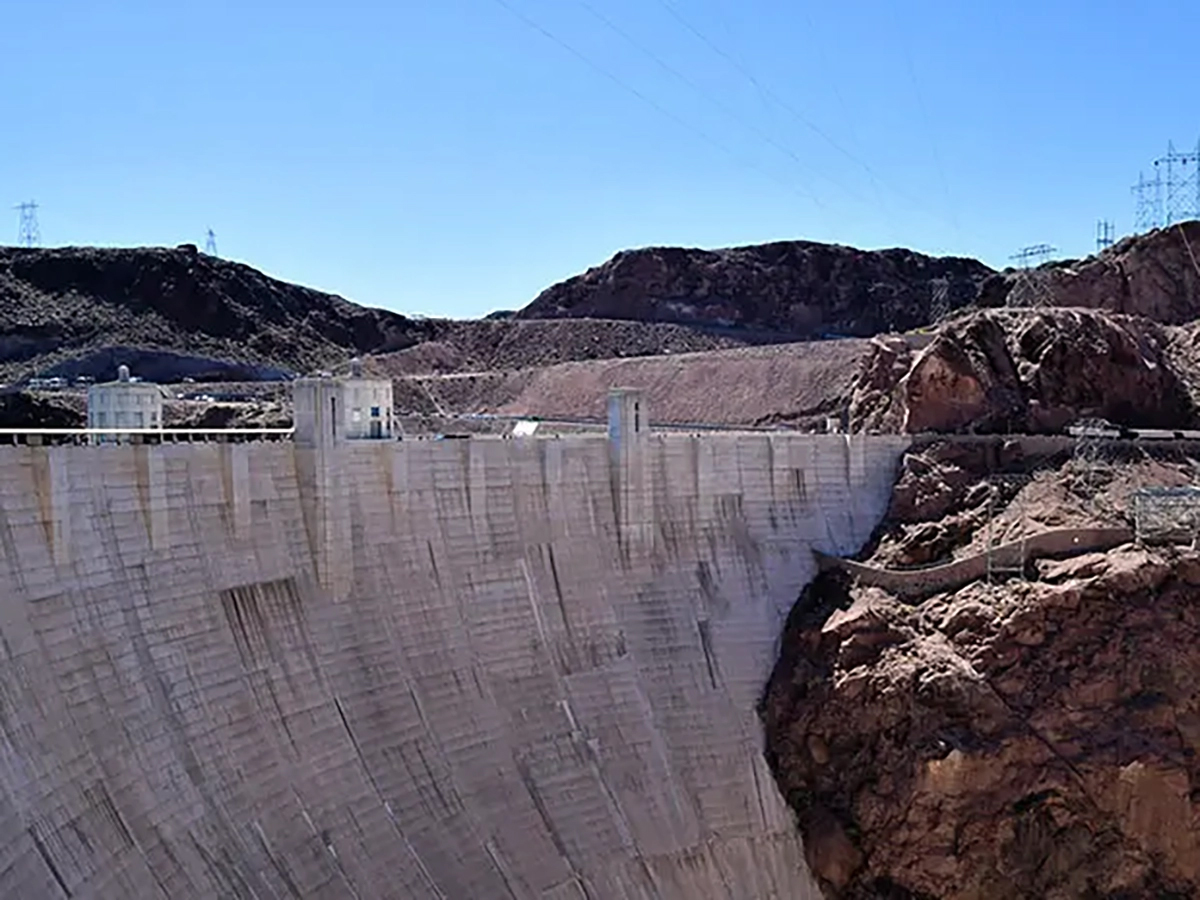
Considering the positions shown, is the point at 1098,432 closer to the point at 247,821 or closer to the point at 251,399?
the point at 247,821

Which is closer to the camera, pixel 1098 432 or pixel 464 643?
pixel 464 643

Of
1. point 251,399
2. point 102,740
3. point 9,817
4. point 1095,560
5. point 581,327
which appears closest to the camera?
point 9,817

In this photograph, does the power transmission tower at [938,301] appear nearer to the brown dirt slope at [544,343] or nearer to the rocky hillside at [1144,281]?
the brown dirt slope at [544,343]

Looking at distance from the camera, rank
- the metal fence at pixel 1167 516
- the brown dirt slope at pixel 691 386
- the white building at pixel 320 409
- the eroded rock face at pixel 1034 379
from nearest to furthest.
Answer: the white building at pixel 320 409 → the metal fence at pixel 1167 516 → the eroded rock face at pixel 1034 379 → the brown dirt slope at pixel 691 386

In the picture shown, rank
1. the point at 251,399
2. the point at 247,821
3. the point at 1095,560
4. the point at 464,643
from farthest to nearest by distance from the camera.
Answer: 1. the point at 251,399
2. the point at 1095,560
3. the point at 464,643
4. the point at 247,821

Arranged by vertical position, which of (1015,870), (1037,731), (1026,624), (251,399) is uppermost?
(251,399)

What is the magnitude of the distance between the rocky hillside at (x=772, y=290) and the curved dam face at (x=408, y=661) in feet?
203

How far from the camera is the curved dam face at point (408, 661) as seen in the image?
1908cm

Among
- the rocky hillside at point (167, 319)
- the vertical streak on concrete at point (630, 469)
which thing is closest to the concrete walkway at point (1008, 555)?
the vertical streak on concrete at point (630, 469)

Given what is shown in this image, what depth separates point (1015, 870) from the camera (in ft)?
95.4


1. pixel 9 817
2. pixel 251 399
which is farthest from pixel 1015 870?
pixel 251 399

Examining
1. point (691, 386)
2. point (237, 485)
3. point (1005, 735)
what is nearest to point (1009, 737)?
point (1005, 735)

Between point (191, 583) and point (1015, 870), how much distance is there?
1949 cm

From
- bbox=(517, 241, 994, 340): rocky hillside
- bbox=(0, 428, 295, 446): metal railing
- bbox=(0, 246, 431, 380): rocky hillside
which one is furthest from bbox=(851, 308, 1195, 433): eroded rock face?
bbox=(517, 241, 994, 340): rocky hillside
